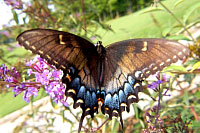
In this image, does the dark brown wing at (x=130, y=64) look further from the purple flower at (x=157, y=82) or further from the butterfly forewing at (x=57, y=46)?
the butterfly forewing at (x=57, y=46)

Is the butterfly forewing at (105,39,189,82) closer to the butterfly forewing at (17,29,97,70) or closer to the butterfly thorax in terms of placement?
the butterfly thorax

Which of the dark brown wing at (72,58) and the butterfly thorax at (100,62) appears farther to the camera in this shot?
the butterfly thorax at (100,62)

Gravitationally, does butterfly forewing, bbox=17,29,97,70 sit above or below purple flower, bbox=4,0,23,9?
below

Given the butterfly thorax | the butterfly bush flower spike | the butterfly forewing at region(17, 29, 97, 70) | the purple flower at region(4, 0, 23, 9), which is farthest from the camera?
the purple flower at region(4, 0, 23, 9)

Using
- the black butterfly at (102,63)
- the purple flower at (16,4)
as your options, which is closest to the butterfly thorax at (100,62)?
the black butterfly at (102,63)

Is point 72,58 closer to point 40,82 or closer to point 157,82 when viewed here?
point 40,82

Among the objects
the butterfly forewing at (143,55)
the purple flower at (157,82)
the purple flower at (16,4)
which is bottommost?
the purple flower at (157,82)

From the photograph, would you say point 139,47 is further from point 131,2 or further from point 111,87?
point 131,2

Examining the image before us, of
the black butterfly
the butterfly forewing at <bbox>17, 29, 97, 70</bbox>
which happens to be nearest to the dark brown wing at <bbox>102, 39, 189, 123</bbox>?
the black butterfly
